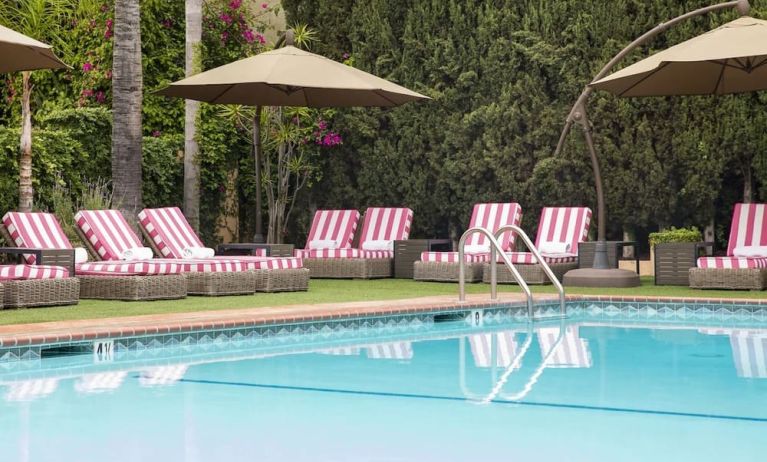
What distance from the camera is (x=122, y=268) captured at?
1112 centimetres

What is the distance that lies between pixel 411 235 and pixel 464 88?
221 centimetres

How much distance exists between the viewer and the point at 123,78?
44.5ft

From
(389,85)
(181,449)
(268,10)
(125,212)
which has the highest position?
(268,10)

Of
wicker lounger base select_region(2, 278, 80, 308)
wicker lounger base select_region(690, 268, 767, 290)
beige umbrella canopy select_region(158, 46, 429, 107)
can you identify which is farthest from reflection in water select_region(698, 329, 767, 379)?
wicker lounger base select_region(2, 278, 80, 308)

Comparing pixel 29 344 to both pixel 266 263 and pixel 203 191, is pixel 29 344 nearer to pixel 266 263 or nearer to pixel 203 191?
pixel 266 263

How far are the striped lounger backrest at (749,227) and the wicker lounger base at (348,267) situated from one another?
4295 millimetres

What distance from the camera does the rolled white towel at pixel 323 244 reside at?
15125 mm

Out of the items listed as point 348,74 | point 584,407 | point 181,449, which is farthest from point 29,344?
point 348,74

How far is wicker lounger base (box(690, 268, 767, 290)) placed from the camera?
12141 millimetres

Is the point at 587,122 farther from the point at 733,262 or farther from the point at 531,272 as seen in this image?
the point at 733,262

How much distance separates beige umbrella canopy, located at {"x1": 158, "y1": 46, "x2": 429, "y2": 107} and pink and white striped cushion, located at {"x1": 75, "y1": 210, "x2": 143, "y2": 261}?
1707 millimetres

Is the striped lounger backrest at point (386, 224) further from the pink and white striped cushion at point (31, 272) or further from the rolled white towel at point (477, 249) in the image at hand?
the pink and white striped cushion at point (31, 272)

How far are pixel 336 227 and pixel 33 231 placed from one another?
5100mm

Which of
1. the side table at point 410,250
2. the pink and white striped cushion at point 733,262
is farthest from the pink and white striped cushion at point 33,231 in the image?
the pink and white striped cushion at point 733,262
